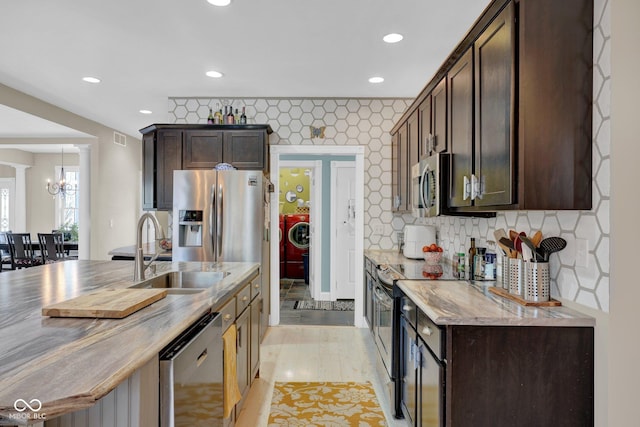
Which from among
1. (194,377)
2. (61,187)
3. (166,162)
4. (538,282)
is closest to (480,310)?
(538,282)

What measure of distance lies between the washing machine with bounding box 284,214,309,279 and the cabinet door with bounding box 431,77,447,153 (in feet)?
17.6

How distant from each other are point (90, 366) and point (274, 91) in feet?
12.4

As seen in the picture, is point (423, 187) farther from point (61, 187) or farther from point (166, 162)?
point (61, 187)

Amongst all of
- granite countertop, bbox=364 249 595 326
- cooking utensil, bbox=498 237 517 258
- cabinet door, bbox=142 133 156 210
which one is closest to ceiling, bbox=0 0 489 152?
cabinet door, bbox=142 133 156 210

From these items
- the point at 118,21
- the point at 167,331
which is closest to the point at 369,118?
the point at 118,21

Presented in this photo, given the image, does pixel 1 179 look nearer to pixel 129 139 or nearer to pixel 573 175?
pixel 129 139

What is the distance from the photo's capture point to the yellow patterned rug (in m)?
2.53

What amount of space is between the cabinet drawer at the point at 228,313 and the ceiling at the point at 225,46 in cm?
185

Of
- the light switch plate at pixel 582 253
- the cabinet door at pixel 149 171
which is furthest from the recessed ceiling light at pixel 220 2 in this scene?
the light switch plate at pixel 582 253

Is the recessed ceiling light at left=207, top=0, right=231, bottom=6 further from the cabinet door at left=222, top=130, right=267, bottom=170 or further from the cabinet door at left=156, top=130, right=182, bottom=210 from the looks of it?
the cabinet door at left=156, top=130, right=182, bottom=210

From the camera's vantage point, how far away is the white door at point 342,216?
5949 millimetres

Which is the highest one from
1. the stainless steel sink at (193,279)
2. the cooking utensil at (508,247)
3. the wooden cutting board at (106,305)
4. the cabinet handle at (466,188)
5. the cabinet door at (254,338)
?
the cabinet handle at (466,188)

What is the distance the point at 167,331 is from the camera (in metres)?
1.29

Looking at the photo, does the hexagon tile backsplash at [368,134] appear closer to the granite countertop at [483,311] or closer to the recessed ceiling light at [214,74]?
the granite countertop at [483,311]
